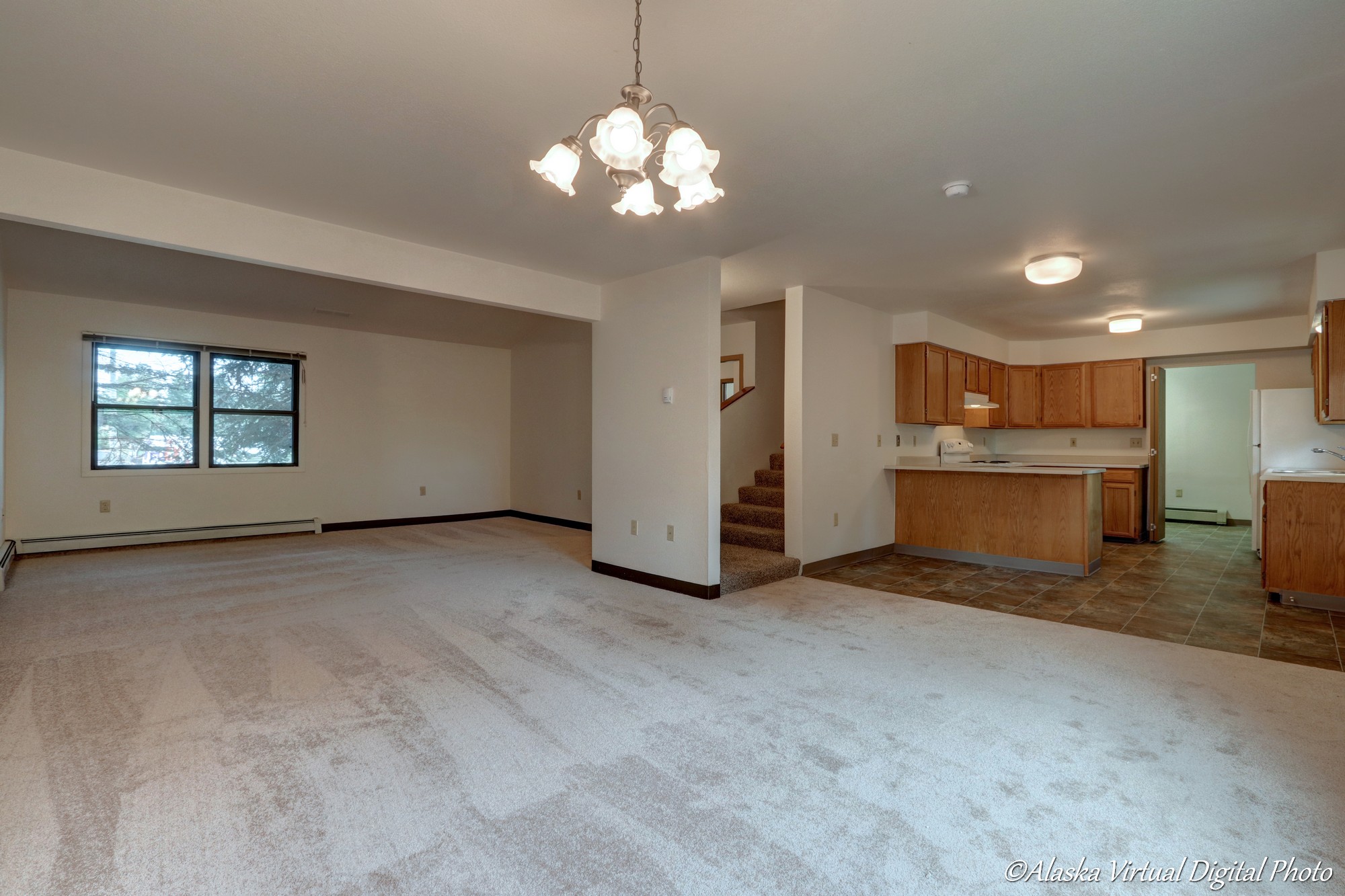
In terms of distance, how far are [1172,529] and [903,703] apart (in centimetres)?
788

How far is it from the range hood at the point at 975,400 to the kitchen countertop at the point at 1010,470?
927 millimetres

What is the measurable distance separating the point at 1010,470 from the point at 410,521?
717 cm

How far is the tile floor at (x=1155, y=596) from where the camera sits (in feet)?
11.6

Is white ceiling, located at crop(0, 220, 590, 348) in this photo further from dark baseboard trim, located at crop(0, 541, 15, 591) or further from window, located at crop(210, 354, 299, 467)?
dark baseboard trim, located at crop(0, 541, 15, 591)

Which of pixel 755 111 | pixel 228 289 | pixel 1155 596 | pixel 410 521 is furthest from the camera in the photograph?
pixel 410 521

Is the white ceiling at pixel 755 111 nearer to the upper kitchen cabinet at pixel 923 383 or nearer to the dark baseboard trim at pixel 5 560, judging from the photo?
the upper kitchen cabinet at pixel 923 383

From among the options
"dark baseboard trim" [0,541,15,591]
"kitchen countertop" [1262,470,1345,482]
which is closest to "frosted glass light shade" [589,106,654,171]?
"kitchen countertop" [1262,470,1345,482]

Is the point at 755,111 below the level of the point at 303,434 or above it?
above

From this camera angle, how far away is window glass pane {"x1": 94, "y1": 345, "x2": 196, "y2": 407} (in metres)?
6.12

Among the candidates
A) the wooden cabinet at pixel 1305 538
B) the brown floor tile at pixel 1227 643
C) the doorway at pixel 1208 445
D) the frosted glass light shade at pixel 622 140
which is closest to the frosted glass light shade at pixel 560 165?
the frosted glass light shade at pixel 622 140

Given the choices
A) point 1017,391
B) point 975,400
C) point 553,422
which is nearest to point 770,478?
point 975,400

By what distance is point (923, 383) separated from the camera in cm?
624

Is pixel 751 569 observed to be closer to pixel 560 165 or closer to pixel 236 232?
→ pixel 560 165

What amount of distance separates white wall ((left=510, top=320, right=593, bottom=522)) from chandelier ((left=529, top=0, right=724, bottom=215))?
551 centimetres
